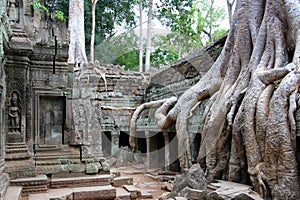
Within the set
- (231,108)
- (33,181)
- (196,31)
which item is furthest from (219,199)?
(196,31)

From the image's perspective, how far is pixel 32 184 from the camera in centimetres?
560

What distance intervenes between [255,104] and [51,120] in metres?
3.73

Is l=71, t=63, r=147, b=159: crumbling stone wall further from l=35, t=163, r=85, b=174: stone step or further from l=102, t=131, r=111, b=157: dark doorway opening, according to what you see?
l=35, t=163, r=85, b=174: stone step

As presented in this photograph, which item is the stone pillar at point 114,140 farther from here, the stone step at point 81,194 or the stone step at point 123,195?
the stone step at point 81,194

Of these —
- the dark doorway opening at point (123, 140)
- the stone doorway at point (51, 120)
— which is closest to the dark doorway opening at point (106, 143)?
the dark doorway opening at point (123, 140)

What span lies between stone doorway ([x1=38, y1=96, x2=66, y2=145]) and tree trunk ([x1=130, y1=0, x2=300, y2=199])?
2.95 meters

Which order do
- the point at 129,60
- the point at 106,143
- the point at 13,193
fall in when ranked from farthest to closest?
the point at 129,60
the point at 106,143
the point at 13,193

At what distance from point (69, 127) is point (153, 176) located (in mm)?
4352

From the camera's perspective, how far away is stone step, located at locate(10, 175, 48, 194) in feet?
18.2

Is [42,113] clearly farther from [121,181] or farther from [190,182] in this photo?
[190,182]

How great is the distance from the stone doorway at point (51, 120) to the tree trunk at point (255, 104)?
2.95 meters

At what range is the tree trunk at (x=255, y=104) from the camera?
5.36 m

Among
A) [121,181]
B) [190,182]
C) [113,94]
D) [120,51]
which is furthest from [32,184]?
[120,51]

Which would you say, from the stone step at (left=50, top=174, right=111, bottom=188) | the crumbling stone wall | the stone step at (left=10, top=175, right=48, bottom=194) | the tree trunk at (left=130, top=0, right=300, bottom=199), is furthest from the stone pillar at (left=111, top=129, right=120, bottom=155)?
the stone step at (left=10, top=175, right=48, bottom=194)
